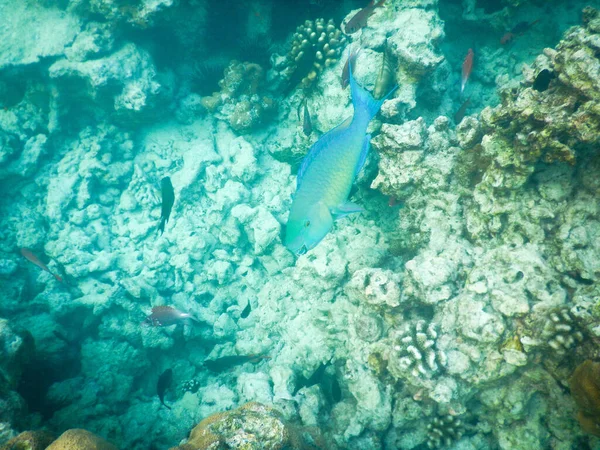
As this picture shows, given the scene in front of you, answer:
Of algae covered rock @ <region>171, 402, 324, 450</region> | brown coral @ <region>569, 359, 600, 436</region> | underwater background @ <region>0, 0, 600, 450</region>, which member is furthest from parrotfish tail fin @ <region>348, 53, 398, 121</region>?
algae covered rock @ <region>171, 402, 324, 450</region>

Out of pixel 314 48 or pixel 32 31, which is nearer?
pixel 314 48

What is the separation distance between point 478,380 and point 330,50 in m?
5.22

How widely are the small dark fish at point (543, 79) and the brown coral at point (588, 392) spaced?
2.34 meters

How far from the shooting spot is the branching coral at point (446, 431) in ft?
11.1

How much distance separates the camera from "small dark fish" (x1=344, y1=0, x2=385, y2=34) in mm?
4668

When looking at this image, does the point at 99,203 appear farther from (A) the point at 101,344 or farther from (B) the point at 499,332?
(B) the point at 499,332

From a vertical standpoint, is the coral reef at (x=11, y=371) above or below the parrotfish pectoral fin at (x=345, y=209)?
below

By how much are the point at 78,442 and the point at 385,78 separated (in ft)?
18.0

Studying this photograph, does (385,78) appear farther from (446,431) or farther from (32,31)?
(32,31)

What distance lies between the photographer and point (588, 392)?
2.28 metres

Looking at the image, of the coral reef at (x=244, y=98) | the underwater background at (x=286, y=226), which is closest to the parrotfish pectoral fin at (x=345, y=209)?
the underwater background at (x=286, y=226)

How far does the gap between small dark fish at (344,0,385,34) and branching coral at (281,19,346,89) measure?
0.44 m

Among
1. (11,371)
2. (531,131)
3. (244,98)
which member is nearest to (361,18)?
(244,98)

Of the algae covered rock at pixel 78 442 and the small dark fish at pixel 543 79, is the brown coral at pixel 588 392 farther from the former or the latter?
the algae covered rock at pixel 78 442
